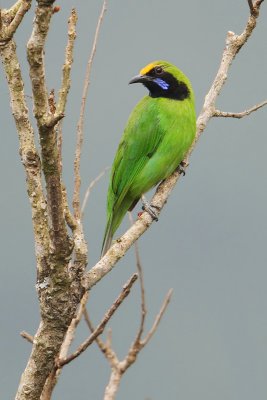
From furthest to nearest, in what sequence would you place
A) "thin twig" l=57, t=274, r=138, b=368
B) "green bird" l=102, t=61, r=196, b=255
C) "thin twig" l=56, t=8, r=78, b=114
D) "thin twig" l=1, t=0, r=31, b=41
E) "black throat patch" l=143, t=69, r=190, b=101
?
1. "black throat patch" l=143, t=69, r=190, b=101
2. "green bird" l=102, t=61, r=196, b=255
3. "thin twig" l=57, t=274, r=138, b=368
4. "thin twig" l=1, t=0, r=31, b=41
5. "thin twig" l=56, t=8, r=78, b=114

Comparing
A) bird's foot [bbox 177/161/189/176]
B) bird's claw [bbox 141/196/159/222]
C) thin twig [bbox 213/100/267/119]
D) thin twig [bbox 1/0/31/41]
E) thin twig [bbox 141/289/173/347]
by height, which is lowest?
Result: thin twig [bbox 141/289/173/347]

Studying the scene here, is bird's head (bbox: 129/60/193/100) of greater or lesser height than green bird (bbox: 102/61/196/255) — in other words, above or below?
above

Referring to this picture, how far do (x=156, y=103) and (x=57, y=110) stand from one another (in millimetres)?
3560

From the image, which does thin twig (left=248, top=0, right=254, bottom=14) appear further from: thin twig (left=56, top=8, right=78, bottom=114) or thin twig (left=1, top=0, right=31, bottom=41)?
thin twig (left=1, top=0, right=31, bottom=41)

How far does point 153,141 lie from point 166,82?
643 mm

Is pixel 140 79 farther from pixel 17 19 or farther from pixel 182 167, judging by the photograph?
pixel 17 19

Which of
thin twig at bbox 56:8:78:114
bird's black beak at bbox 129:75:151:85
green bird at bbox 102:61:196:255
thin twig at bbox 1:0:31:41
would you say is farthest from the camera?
bird's black beak at bbox 129:75:151:85

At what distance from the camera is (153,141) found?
7203 mm

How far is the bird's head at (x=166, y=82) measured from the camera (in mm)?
7465

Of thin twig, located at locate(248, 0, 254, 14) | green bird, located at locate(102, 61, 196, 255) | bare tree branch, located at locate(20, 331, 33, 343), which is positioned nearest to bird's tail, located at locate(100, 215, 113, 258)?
green bird, located at locate(102, 61, 196, 255)

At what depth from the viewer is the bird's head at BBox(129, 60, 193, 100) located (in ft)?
24.5

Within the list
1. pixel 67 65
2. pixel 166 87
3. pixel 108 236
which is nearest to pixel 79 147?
pixel 67 65

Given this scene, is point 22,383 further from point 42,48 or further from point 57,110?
point 42,48

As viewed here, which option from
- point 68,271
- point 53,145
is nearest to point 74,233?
point 68,271
